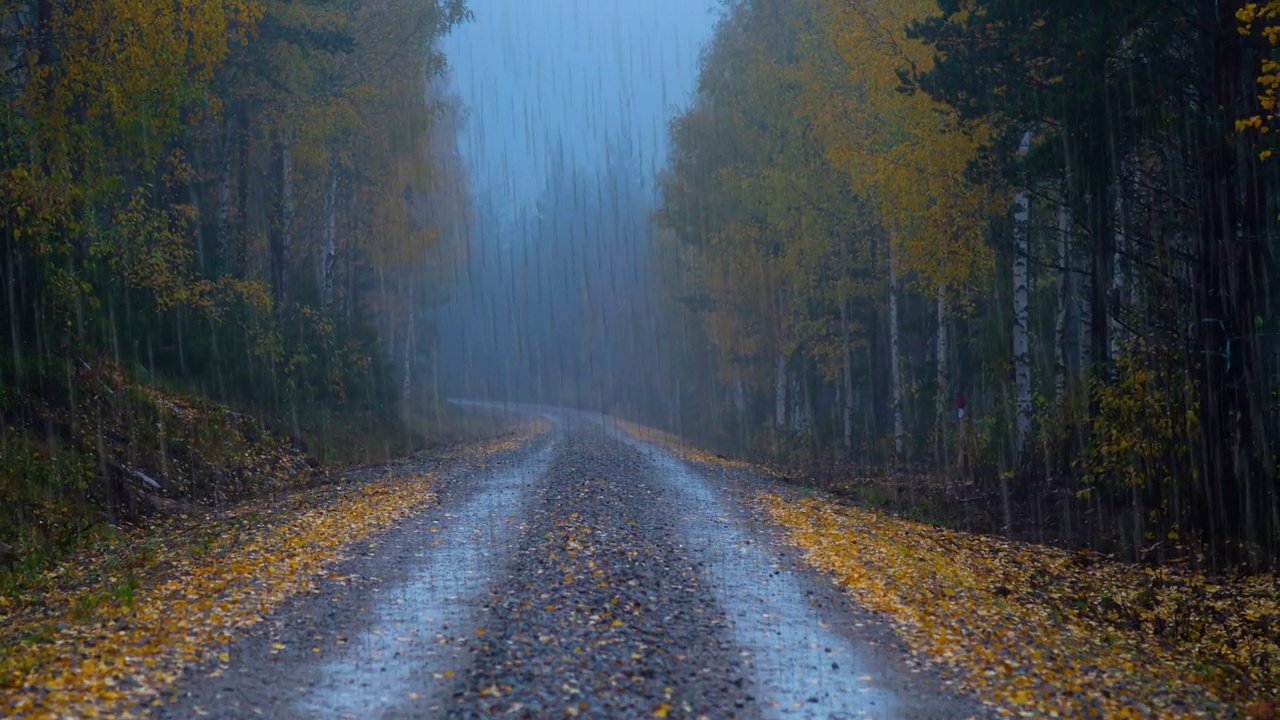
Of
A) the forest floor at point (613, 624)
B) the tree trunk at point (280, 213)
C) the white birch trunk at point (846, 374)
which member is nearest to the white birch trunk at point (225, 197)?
the tree trunk at point (280, 213)

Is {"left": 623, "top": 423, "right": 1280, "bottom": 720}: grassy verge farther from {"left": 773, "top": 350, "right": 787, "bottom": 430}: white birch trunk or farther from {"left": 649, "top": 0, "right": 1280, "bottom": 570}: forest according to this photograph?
{"left": 773, "top": 350, "right": 787, "bottom": 430}: white birch trunk

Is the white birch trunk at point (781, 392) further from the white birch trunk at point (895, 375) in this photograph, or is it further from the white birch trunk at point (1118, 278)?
the white birch trunk at point (1118, 278)

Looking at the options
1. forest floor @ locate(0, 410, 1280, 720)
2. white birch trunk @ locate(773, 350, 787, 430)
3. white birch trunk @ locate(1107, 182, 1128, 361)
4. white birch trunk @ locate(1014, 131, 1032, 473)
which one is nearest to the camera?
forest floor @ locate(0, 410, 1280, 720)

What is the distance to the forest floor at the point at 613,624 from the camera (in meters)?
7.41

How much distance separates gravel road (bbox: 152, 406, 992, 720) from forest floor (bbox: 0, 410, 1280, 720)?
0.10 ft

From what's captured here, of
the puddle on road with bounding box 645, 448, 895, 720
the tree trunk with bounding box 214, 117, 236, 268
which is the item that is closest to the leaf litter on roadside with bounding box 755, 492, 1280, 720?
the puddle on road with bounding box 645, 448, 895, 720

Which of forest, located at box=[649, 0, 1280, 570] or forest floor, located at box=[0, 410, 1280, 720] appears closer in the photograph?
forest floor, located at box=[0, 410, 1280, 720]

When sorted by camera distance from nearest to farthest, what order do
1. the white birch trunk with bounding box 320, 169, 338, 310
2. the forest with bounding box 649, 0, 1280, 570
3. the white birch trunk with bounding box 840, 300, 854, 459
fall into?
the forest with bounding box 649, 0, 1280, 570 < the white birch trunk with bounding box 840, 300, 854, 459 < the white birch trunk with bounding box 320, 169, 338, 310

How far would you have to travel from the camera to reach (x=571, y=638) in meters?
8.63

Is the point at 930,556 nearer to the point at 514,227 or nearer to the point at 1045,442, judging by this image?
the point at 1045,442

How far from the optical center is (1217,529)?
1351cm

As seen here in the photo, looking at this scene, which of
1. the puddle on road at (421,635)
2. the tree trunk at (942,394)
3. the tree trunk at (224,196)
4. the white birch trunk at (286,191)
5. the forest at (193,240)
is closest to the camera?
the puddle on road at (421,635)

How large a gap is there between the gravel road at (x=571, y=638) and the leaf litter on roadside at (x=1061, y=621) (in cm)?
49

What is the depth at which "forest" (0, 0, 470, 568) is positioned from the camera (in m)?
15.0
